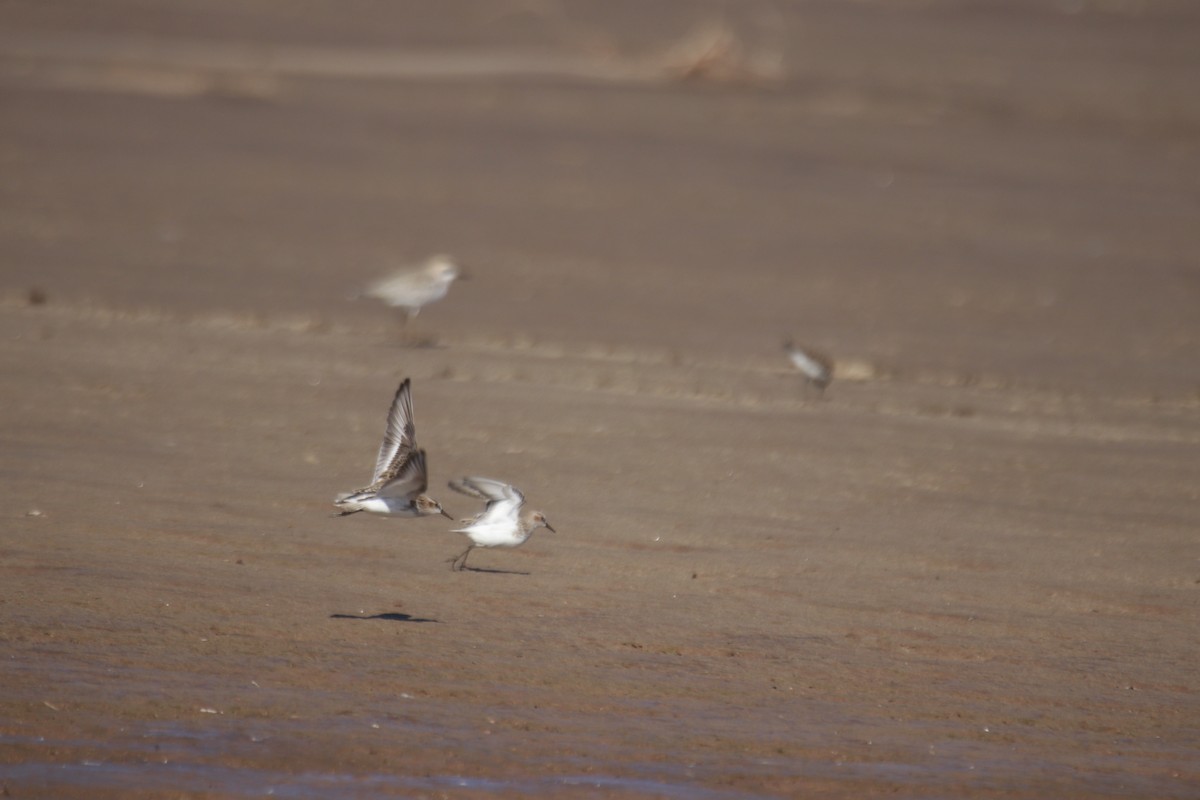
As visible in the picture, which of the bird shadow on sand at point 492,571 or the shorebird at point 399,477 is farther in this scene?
the bird shadow on sand at point 492,571

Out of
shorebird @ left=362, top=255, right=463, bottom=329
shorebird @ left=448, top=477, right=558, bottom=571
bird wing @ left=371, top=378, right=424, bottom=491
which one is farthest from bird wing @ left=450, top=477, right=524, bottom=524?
shorebird @ left=362, top=255, right=463, bottom=329

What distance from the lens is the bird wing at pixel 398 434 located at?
311 inches

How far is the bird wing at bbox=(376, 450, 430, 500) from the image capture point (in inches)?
300

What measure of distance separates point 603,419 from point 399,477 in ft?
14.1

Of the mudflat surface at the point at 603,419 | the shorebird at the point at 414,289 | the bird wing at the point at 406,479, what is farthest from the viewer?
the shorebird at the point at 414,289

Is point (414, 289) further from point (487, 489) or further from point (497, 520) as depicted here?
point (487, 489)

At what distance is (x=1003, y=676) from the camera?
24.2ft

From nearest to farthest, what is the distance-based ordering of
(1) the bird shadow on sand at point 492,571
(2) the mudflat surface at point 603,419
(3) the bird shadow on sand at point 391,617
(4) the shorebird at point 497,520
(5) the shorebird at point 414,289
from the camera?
(2) the mudflat surface at point 603,419, (3) the bird shadow on sand at point 391,617, (4) the shorebird at point 497,520, (1) the bird shadow on sand at point 492,571, (5) the shorebird at point 414,289

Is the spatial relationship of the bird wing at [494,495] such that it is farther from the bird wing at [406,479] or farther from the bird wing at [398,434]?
the bird wing at [398,434]

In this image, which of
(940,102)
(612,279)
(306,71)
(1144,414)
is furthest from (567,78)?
(1144,414)

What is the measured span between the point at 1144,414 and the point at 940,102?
13.2 m

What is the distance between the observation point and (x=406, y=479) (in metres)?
7.72

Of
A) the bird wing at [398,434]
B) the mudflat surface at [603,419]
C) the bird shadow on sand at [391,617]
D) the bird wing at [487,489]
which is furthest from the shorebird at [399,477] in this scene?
the bird shadow on sand at [391,617]

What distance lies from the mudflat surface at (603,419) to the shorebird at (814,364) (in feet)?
1.03
